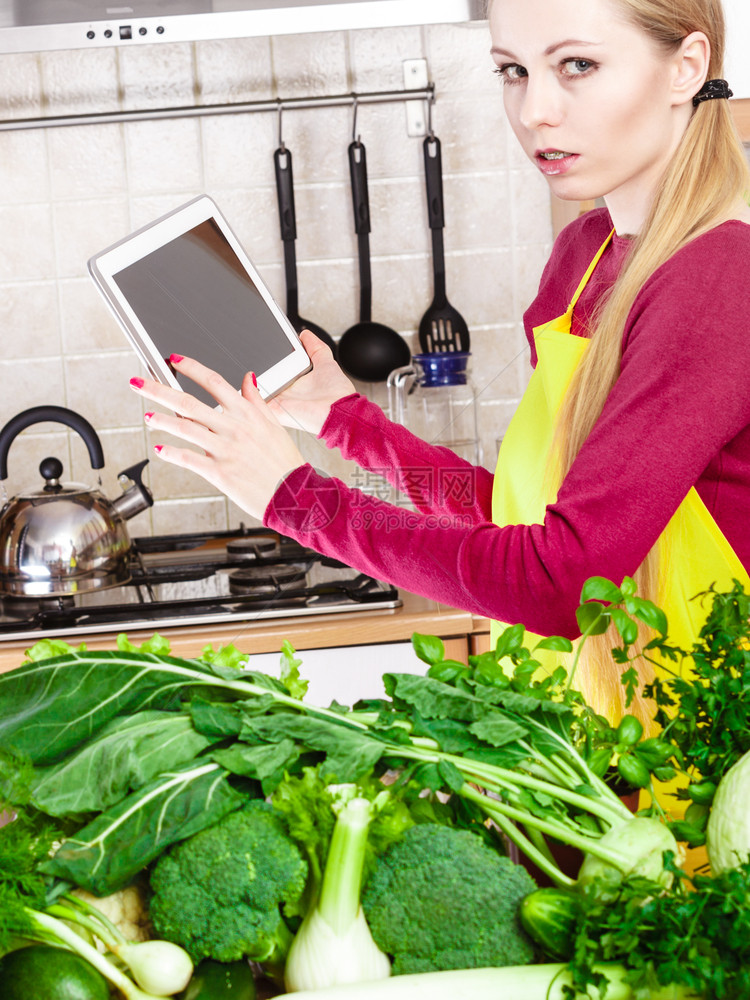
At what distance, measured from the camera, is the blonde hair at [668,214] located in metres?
0.90

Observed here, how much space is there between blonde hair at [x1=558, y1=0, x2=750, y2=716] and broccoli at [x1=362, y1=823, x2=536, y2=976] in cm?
44

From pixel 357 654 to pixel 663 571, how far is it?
2.15 feet

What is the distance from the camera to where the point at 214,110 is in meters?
1.91

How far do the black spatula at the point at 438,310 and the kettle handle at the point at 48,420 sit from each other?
2.16 feet

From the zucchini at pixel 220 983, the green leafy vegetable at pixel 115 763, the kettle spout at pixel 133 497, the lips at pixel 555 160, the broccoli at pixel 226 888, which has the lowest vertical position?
the zucchini at pixel 220 983

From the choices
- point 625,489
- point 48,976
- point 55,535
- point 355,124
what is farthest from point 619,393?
point 355,124

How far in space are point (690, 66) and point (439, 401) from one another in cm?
104

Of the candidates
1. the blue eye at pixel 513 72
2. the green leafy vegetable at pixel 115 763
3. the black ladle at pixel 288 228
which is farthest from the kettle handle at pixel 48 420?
the green leafy vegetable at pixel 115 763

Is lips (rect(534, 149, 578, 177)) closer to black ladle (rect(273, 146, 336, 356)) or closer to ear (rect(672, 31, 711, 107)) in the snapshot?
ear (rect(672, 31, 711, 107))

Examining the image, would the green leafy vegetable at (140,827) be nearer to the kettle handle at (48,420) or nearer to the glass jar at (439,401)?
the kettle handle at (48,420)

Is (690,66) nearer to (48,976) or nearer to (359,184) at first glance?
(48,976)

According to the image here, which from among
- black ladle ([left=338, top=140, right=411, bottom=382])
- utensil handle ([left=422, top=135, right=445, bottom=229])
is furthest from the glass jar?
utensil handle ([left=422, top=135, right=445, bottom=229])

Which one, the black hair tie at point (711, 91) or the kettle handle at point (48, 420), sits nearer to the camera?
the black hair tie at point (711, 91)

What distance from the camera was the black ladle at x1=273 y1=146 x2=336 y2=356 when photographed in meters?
1.92
